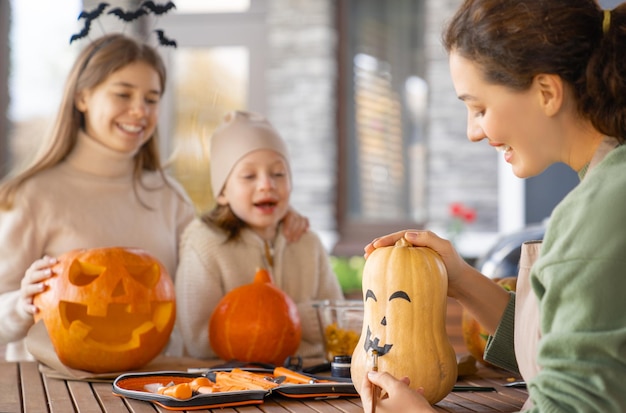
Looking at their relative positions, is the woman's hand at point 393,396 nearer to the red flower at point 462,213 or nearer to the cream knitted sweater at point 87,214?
the cream knitted sweater at point 87,214

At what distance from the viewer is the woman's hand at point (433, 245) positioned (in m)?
1.50

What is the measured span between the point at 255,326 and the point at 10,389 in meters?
0.53

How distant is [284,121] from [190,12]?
1363 mm

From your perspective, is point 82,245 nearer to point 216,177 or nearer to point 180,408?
point 216,177

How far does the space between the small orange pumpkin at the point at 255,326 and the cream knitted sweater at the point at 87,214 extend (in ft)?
1.82

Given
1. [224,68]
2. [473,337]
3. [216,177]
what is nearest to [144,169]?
[216,177]

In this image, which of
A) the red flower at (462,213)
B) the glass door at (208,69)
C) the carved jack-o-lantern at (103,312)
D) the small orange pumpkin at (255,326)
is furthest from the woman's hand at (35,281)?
the glass door at (208,69)

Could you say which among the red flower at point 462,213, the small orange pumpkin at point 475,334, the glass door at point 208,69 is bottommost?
the small orange pumpkin at point 475,334

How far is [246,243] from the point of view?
92.9 inches

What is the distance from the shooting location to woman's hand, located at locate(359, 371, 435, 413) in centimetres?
126

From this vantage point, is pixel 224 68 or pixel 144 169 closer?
pixel 144 169

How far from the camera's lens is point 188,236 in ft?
7.79

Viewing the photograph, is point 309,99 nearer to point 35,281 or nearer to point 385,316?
point 35,281

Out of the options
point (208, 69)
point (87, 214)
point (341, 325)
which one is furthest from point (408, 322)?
point (208, 69)
